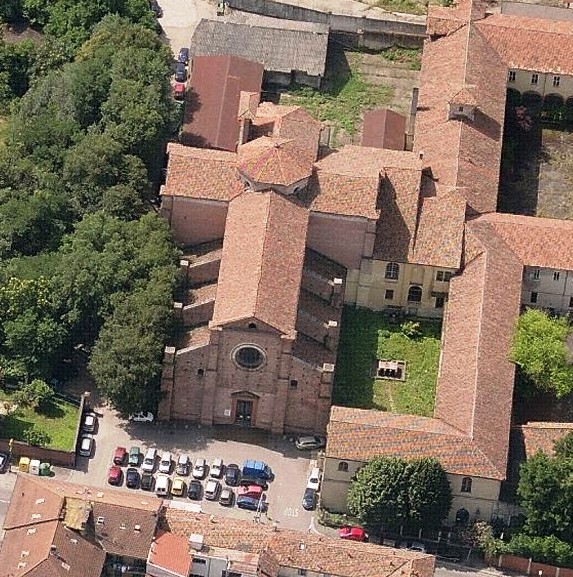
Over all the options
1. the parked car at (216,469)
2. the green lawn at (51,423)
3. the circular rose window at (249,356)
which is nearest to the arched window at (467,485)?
the circular rose window at (249,356)

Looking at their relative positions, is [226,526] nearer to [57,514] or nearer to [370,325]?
[57,514]

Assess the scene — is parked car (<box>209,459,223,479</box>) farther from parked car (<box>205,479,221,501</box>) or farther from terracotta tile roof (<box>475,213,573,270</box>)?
terracotta tile roof (<box>475,213,573,270</box>)

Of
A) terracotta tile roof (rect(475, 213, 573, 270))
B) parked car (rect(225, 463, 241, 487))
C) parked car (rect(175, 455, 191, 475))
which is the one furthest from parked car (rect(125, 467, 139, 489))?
terracotta tile roof (rect(475, 213, 573, 270))

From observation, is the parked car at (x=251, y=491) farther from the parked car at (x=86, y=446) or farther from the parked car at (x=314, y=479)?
the parked car at (x=86, y=446)

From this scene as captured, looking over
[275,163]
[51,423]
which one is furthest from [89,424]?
[275,163]

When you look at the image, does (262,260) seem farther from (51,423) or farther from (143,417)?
(51,423)

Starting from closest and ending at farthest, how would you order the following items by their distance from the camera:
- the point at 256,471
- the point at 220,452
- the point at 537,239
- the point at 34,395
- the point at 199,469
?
the point at 256,471 → the point at 199,469 → the point at 220,452 → the point at 34,395 → the point at 537,239
